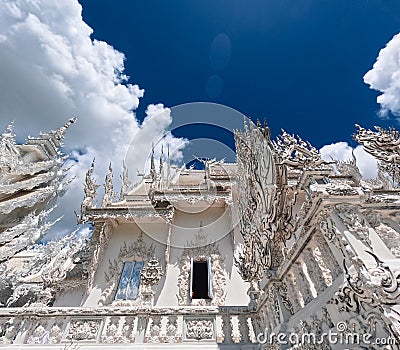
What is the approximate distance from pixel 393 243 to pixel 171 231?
27.8ft

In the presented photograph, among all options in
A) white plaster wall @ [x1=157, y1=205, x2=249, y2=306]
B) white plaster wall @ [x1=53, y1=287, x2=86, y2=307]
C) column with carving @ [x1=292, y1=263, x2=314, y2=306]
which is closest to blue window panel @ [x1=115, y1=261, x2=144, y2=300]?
white plaster wall @ [x1=157, y1=205, x2=249, y2=306]

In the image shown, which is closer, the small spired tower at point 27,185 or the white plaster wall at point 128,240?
the white plaster wall at point 128,240

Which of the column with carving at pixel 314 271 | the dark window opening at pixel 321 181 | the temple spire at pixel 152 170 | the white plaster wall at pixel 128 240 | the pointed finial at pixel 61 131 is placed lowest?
the column with carving at pixel 314 271

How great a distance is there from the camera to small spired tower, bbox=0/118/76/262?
12.9 metres

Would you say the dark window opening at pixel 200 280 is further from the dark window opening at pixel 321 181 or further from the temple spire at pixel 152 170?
the dark window opening at pixel 321 181

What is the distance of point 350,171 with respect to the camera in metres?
7.98

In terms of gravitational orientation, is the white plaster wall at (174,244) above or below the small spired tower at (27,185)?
below

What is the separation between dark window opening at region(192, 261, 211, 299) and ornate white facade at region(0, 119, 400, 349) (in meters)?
0.04

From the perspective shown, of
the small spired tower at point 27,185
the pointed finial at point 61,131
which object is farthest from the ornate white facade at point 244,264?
the pointed finial at point 61,131

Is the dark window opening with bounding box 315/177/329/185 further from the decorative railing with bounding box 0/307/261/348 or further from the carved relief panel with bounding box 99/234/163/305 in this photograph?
the carved relief panel with bounding box 99/234/163/305

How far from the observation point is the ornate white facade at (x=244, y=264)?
8.06 ft

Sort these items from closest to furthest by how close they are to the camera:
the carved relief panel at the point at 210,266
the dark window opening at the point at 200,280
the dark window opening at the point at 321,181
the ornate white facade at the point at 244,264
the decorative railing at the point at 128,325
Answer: the ornate white facade at the point at 244,264 < the dark window opening at the point at 321,181 < the decorative railing at the point at 128,325 < the carved relief panel at the point at 210,266 < the dark window opening at the point at 200,280

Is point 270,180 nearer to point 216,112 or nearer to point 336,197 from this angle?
point 336,197

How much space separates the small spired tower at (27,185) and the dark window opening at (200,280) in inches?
348
